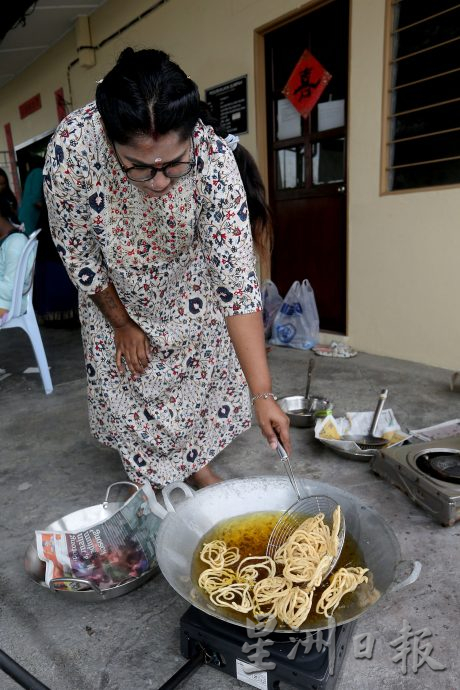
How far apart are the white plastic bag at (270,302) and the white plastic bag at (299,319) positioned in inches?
5.4

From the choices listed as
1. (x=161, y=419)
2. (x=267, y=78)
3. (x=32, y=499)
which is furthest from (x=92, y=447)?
(x=267, y=78)

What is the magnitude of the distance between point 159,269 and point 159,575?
94 cm

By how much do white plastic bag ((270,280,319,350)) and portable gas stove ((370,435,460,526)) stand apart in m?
1.97

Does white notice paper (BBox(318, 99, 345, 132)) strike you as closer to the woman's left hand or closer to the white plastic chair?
the white plastic chair

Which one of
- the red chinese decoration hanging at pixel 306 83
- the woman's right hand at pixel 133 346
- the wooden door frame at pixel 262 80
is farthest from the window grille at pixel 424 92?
the woman's right hand at pixel 133 346

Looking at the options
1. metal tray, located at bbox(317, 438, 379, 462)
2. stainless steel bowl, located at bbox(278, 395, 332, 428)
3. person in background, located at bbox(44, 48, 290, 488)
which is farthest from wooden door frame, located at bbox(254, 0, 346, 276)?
person in background, located at bbox(44, 48, 290, 488)

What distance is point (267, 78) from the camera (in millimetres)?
3895

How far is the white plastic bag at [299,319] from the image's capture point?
3764 millimetres

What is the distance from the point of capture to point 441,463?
5.62 ft

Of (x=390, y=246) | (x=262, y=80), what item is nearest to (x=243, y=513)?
(x=390, y=246)

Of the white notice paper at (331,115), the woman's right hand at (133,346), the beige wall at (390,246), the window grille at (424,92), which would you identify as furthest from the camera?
the white notice paper at (331,115)

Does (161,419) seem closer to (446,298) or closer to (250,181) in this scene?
(250,181)

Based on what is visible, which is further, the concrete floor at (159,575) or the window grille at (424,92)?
the window grille at (424,92)

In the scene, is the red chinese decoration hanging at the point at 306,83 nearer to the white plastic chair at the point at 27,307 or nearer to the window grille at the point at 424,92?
the window grille at the point at 424,92
